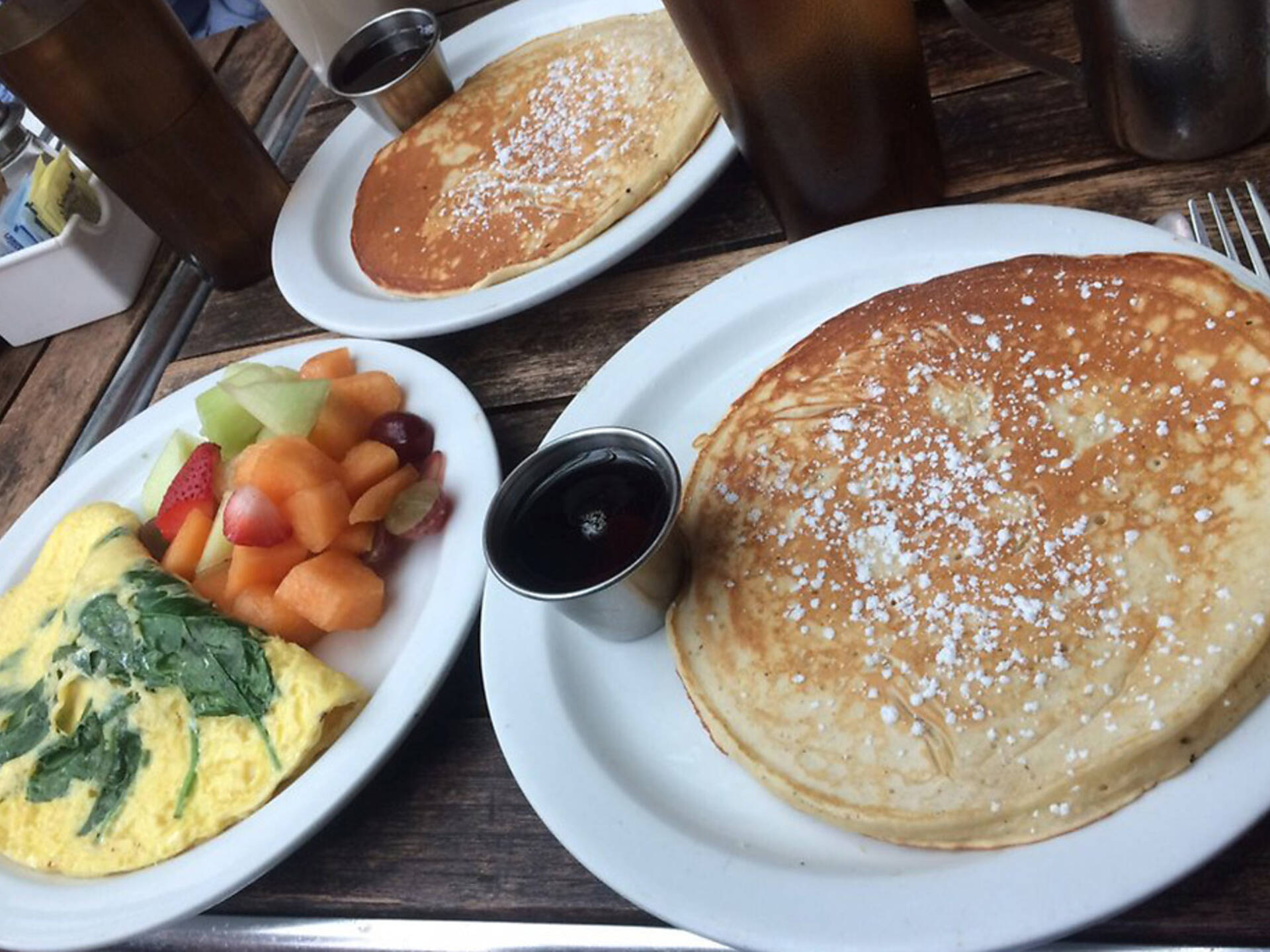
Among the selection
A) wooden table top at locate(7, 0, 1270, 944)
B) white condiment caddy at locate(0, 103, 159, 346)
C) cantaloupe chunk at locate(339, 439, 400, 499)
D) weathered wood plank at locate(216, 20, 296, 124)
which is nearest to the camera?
wooden table top at locate(7, 0, 1270, 944)

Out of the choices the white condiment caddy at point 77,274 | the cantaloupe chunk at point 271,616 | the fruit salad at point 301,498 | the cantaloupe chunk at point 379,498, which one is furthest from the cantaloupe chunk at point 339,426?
the white condiment caddy at point 77,274

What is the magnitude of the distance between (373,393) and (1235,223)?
3.45 ft

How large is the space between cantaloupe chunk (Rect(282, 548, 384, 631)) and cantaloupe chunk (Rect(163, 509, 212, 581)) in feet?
0.60

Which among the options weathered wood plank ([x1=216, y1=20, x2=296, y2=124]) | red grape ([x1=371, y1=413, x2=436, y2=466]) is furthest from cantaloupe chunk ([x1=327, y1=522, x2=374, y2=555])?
weathered wood plank ([x1=216, y1=20, x2=296, y2=124])

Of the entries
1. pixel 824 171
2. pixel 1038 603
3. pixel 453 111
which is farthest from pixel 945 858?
pixel 453 111

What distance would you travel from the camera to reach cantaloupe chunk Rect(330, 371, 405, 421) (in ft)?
4.89

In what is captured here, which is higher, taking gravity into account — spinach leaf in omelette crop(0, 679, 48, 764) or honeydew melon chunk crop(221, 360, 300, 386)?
honeydew melon chunk crop(221, 360, 300, 386)

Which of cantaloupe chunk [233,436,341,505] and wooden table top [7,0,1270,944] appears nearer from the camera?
wooden table top [7,0,1270,944]

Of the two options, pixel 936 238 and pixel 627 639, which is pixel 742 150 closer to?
pixel 936 238

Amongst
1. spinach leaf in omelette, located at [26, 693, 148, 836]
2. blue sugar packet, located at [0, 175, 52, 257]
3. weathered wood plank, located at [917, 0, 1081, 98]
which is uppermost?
blue sugar packet, located at [0, 175, 52, 257]

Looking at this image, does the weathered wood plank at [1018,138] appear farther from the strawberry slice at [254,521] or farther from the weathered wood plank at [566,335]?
the strawberry slice at [254,521]

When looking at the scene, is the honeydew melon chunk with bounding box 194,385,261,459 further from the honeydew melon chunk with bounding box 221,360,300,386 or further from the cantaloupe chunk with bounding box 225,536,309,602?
the cantaloupe chunk with bounding box 225,536,309,602

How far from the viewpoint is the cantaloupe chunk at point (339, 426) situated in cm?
144

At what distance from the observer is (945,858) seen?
2.86 feet
